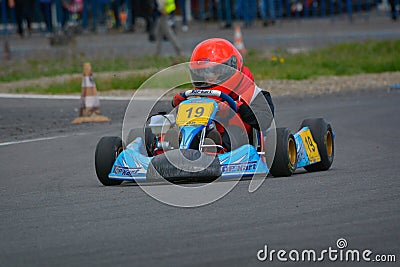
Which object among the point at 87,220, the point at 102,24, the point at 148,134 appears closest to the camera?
the point at 87,220

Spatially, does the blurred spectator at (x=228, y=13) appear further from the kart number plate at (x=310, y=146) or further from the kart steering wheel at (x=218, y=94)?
the kart steering wheel at (x=218, y=94)

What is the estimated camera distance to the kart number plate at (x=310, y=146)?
7980mm

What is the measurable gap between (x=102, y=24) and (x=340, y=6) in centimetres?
→ 879

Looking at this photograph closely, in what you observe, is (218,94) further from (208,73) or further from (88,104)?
(88,104)

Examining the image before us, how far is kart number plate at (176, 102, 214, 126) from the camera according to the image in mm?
7301

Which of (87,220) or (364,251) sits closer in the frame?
(364,251)

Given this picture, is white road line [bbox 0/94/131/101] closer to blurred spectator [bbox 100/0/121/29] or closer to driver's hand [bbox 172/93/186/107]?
driver's hand [bbox 172/93/186/107]

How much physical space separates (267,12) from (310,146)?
24468 mm

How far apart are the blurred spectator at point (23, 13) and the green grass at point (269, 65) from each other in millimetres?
8788

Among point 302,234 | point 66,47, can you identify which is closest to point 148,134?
point 302,234

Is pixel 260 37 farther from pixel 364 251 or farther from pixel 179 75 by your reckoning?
pixel 364 251

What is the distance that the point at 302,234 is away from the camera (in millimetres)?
5316

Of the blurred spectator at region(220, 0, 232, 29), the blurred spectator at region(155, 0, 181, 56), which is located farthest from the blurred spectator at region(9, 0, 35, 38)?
the blurred spectator at region(155, 0, 181, 56)

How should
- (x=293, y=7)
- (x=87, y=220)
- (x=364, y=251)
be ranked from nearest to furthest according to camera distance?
(x=364, y=251) → (x=87, y=220) → (x=293, y=7)
